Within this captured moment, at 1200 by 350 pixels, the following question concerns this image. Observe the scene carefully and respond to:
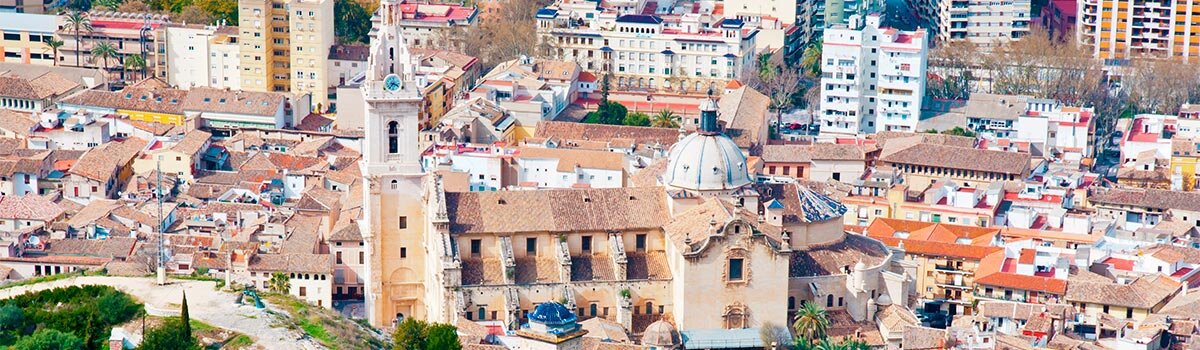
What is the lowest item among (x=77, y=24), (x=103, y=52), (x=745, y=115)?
(x=745, y=115)

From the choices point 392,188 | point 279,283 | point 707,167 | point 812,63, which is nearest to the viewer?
point 707,167

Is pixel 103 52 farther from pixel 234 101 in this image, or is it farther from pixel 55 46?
pixel 234 101

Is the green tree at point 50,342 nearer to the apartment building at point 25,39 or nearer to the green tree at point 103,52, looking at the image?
the green tree at point 103,52

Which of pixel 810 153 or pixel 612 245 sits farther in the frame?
pixel 810 153

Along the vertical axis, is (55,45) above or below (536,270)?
above

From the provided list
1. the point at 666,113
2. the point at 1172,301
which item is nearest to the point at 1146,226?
the point at 1172,301

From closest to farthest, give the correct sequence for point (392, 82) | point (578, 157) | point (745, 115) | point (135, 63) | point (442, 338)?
point (442, 338)
point (392, 82)
point (578, 157)
point (745, 115)
point (135, 63)

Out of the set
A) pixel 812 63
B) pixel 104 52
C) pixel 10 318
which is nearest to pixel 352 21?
pixel 104 52

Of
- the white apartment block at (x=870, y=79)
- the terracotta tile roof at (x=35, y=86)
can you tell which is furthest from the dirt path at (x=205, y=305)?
the white apartment block at (x=870, y=79)
